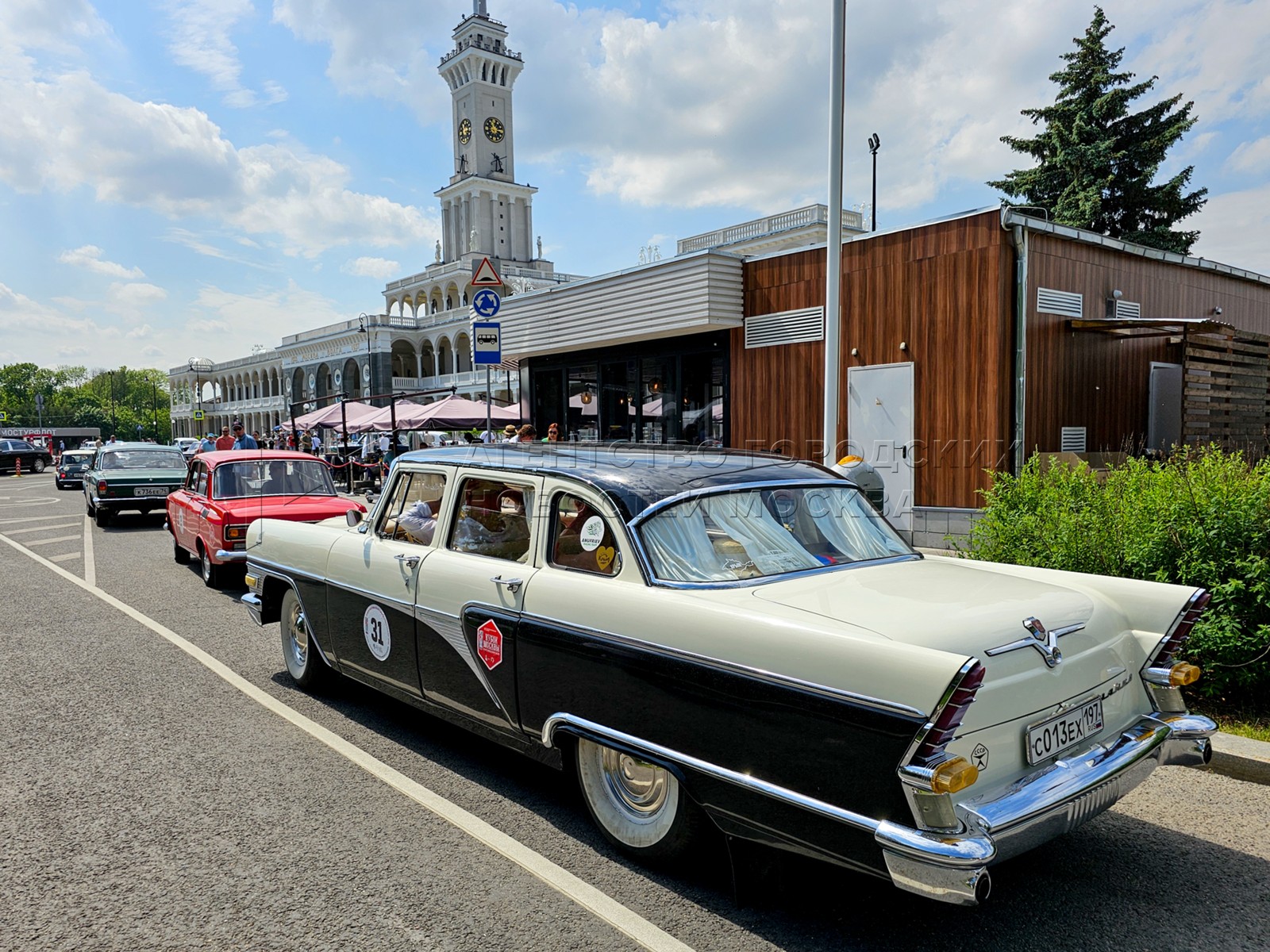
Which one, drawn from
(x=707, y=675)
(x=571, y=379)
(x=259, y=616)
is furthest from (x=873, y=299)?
(x=707, y=675)

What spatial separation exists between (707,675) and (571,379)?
14.7 metres

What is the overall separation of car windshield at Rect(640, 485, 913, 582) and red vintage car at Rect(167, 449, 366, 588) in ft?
21.2

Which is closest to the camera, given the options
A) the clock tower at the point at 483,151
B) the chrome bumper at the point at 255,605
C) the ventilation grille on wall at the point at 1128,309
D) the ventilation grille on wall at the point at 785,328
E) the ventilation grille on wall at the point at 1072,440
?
the chrome bumper at the point at 255,605

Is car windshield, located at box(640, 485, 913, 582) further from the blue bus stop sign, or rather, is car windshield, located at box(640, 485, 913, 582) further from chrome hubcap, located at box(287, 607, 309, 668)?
the blue bus stop sign

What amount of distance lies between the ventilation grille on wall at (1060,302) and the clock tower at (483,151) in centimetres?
8184

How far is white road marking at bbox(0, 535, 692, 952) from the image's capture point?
284 cm

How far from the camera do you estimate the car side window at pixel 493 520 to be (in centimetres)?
386

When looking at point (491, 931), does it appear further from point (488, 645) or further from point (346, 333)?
point (346, 333)

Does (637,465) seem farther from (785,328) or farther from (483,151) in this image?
(483,151)

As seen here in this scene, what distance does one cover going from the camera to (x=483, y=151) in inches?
3573

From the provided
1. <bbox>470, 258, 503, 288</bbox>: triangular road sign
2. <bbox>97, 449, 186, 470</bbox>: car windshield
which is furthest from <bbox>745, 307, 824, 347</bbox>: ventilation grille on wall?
<bbox>97, 449, 186, 470</bbox>: car windshield

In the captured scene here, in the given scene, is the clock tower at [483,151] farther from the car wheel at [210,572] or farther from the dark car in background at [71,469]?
the car wheel at [210,572]

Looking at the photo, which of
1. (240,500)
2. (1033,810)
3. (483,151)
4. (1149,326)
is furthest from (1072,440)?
(483,151)

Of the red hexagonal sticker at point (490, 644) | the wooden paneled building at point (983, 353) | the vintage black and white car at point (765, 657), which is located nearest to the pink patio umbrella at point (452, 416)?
the wooden paneled building at point (983, 353)
